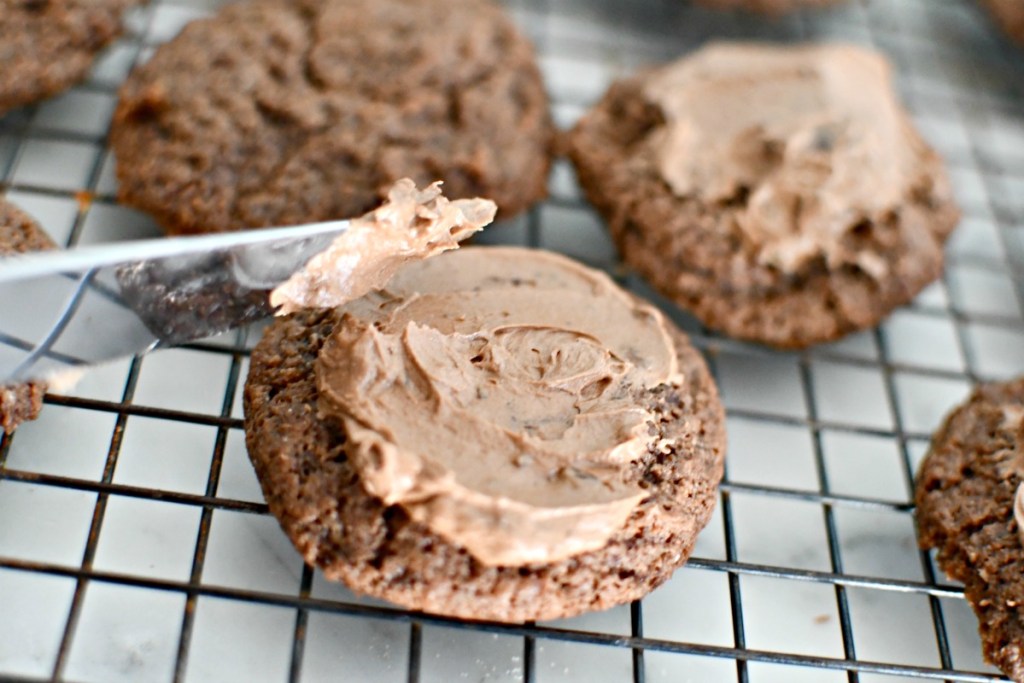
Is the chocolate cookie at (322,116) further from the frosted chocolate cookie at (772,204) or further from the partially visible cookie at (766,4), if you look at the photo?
the partially visible cookie at (766,4)

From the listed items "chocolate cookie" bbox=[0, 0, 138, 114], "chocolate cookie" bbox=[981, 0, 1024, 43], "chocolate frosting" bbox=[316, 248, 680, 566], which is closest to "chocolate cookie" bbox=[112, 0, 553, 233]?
"chocolate cookie" bbox=[0, 0, 138, 114]

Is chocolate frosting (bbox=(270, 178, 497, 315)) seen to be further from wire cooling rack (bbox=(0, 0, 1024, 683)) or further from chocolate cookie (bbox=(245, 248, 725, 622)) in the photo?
wire cooling rack (bbox=(0, 0, 1024, 683))

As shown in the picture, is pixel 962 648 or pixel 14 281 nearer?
pixel 14 281

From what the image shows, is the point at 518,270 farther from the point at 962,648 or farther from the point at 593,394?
the point at 962,648

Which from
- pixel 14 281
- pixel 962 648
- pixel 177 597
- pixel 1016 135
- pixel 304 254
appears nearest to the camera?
pixel 14 281

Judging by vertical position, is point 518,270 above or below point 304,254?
below

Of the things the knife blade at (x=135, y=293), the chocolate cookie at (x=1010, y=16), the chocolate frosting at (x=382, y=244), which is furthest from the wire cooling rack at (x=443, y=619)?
the chocolate cookie at (x=1010, y=16)

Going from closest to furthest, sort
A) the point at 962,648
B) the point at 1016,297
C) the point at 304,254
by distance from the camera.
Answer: the point at 304,254 < the point at 962,648 < the point at 1016,297

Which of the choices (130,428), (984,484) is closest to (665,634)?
(984,484)
